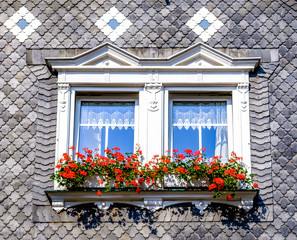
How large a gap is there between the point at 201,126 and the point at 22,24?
3.45 m

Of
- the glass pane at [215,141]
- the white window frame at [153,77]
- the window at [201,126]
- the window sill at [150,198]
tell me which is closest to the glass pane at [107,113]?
the white window frame at [153,77]

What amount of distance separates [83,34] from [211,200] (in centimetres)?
354

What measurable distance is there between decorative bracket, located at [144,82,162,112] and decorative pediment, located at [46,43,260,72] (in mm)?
281

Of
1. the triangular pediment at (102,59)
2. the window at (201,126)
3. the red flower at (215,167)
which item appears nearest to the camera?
the red flower at (215,167)

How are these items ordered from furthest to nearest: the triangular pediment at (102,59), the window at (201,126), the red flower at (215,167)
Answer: the triangular pediment at (102,59), the window at (201,126), the red flower at (215,167)

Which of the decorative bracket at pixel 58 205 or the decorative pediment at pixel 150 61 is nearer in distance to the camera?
the decorative bracket at pixel 58 205

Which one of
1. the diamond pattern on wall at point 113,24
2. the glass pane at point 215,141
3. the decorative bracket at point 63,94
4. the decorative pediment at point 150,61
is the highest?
the diamond pattern on wall at point 113,24

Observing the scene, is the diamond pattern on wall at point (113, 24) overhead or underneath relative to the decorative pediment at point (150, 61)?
overhead

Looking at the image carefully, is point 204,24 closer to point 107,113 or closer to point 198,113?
point 198,113

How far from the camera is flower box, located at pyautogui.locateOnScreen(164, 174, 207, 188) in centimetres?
1157

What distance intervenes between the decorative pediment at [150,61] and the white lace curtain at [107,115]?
0.63 meters

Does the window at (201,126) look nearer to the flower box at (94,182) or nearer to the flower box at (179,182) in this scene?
the flower box at (179,182)

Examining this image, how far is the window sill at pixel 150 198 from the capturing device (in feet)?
37.5

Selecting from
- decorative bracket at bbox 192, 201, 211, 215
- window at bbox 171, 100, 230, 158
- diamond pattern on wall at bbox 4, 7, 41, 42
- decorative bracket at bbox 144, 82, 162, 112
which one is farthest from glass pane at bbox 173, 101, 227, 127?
diamond pattern on wall at bbox 4, 7, 41, 42
